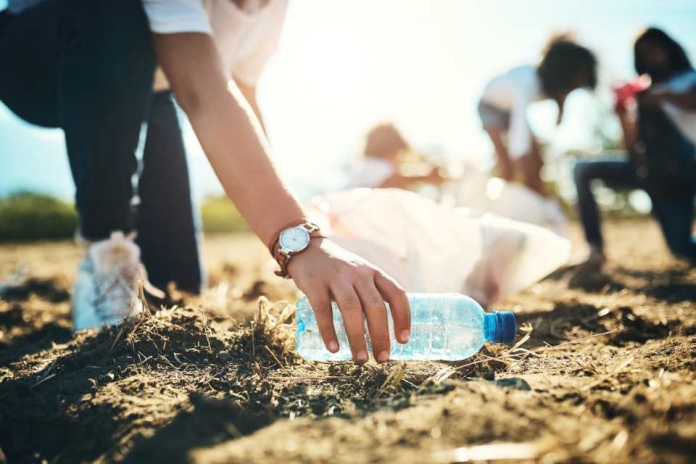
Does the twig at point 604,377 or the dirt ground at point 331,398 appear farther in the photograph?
the twig at point 604,377

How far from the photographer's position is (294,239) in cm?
116

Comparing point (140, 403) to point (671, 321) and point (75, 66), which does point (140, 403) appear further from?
point (671, 321)

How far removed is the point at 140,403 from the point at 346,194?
1443 mm

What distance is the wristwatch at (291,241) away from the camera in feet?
3.77

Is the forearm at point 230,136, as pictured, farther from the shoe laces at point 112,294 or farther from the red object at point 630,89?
the red object at point 630,89

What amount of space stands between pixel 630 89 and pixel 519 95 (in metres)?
0.96

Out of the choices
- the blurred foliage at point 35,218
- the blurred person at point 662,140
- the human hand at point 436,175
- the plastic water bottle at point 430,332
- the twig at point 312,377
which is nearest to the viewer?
the twig at point 312,377

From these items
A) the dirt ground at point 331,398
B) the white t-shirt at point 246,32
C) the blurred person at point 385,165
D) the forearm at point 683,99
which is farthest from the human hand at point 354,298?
the forearm at point 683,99

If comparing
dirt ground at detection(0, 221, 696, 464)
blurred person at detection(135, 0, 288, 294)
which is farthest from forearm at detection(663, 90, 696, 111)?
blurred person at detection(135, 0, 288, 294)

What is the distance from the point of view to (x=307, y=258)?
1120 mm

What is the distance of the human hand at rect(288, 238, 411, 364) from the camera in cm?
104

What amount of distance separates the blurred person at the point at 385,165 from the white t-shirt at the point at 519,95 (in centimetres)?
72

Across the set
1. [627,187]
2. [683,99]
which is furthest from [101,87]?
[627,187]

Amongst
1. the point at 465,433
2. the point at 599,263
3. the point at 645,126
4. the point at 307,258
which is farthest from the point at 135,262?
the point at 645,126
